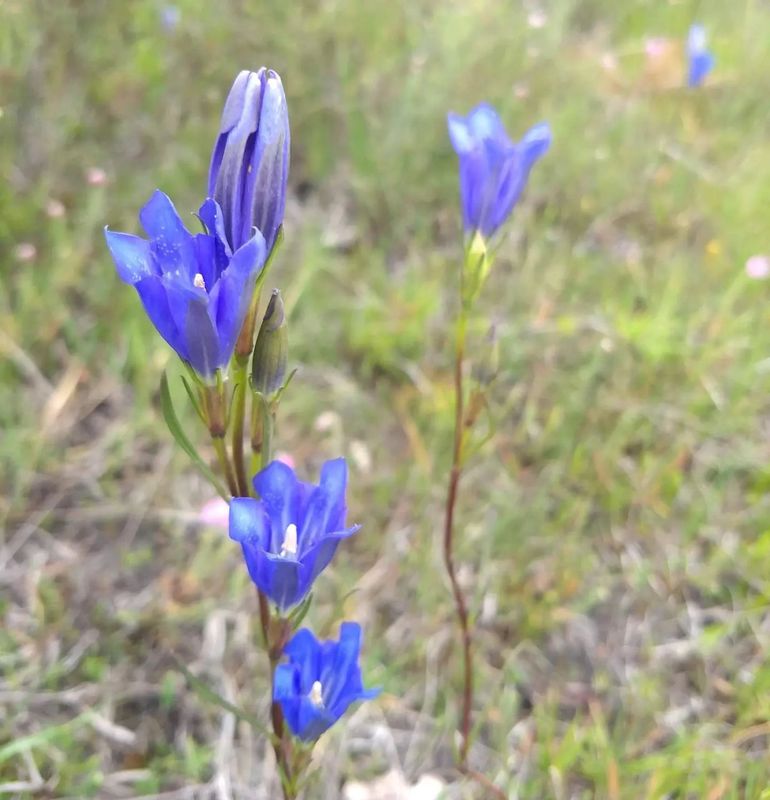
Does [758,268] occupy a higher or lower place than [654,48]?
lower

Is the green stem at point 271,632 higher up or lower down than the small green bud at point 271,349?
lower down

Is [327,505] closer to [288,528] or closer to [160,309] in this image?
[288,528]

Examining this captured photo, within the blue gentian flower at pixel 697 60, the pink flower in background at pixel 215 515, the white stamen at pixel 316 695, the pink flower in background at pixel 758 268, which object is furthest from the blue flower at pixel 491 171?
the blue gentian flower at pixel 697 60

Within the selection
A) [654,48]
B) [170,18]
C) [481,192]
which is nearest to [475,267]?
[481,192]

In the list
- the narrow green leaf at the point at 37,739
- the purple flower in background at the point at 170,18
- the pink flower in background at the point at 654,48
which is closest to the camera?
the narrow green leaf at the point at 37,739

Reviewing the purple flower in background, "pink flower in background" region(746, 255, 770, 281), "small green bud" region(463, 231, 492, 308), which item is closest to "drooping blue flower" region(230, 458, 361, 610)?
"small green bud" region(463, 231, 492, 308)

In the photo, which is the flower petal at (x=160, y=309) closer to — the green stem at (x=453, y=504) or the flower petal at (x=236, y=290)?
the flower petal at (x=236, y=290)

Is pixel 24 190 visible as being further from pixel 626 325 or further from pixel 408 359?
pixel 626 325

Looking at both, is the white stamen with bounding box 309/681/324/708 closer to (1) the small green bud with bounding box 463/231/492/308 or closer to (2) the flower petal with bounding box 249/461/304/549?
(2) the flower petal with bounding box 249/461/304/549
